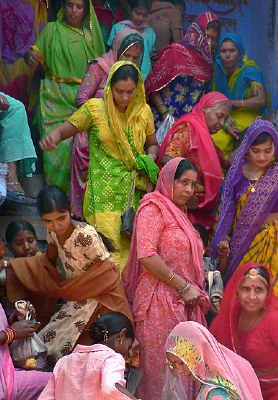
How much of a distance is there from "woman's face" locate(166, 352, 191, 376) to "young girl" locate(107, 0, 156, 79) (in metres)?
4.09

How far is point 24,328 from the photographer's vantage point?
6.95 metres

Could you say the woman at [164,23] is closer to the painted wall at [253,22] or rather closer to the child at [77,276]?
the painted wall at [253,22]

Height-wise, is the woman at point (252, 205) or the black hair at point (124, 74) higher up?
the black hair at point (124, 74)

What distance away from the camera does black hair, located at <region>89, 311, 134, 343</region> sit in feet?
22.5

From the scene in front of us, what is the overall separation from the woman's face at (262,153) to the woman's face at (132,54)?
163 cm

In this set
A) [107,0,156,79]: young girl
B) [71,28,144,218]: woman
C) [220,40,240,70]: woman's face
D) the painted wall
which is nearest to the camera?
[71,28,144,218]: woman

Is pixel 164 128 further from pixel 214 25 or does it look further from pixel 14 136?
pixel 14 136

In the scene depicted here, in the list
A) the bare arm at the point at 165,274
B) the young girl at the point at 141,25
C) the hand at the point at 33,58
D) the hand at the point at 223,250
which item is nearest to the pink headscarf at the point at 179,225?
the bare arm at the point at 165,274

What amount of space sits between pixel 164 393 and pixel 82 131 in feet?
8.24

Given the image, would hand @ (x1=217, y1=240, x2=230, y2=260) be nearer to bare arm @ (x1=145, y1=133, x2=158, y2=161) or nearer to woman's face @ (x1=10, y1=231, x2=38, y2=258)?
bare arm @ (x1=145, y1=133, x2=158, y2=161)

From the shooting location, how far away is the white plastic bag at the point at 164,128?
9.55m

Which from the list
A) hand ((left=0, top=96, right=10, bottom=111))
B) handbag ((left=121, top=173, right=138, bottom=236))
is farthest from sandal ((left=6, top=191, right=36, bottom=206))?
handbag ((left=121, top=173, right=138, bottom=236))

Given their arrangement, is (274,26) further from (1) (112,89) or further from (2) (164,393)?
(2) (164,393)

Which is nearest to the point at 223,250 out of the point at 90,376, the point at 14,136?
the point at 14,136
